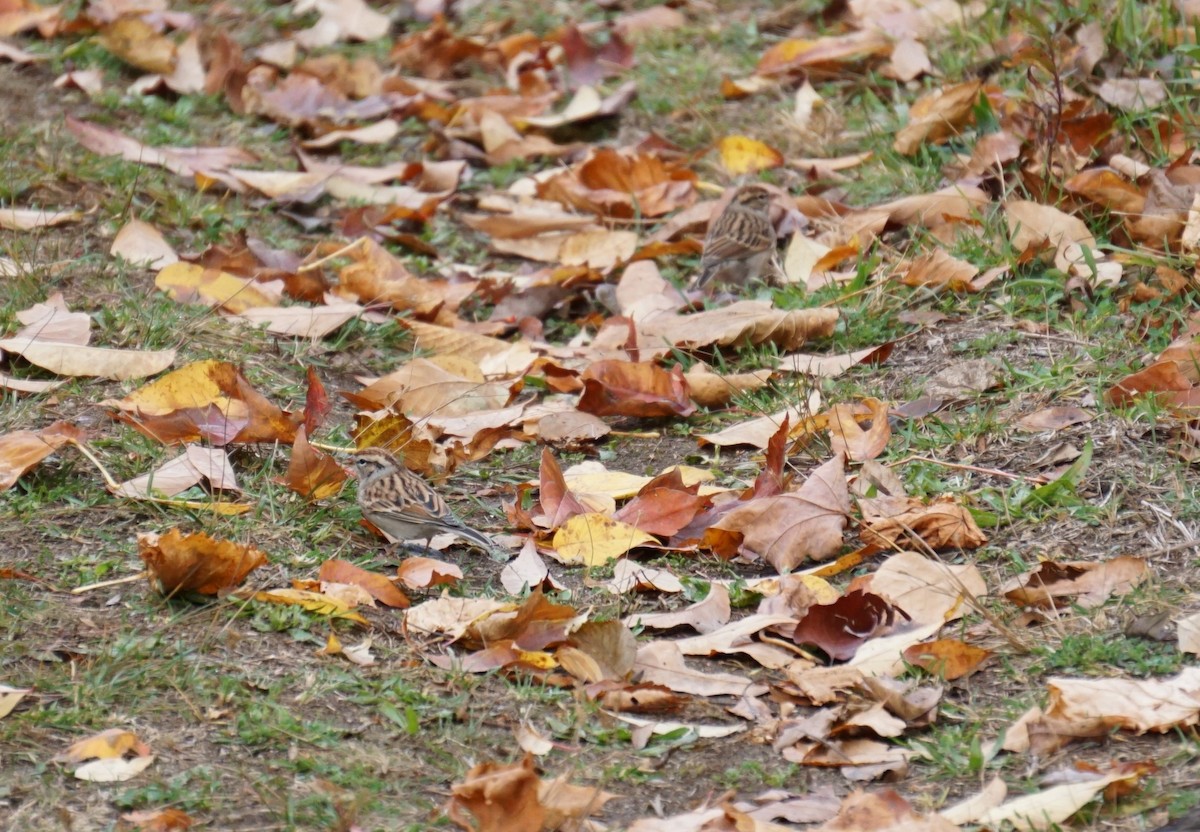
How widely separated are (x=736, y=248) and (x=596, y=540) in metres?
2.13

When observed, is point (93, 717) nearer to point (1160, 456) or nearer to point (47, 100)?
point (1160, 456)

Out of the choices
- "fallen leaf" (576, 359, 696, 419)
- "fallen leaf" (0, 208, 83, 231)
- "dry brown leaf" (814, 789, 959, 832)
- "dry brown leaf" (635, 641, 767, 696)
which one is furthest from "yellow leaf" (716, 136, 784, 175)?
"dry brown leaf" (814, 789, 959, 832)

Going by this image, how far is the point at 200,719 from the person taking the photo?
3.39m

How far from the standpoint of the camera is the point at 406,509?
13.6 ft

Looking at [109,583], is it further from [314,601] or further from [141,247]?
[141,247]

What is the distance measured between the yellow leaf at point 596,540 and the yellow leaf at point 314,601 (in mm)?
707

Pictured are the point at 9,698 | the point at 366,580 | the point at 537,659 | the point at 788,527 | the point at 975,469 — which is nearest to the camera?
the point at 9,698

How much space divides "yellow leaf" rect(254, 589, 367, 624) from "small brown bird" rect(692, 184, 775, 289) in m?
2.77

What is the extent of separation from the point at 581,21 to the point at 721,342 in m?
4.02

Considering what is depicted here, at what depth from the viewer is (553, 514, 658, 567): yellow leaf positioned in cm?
421

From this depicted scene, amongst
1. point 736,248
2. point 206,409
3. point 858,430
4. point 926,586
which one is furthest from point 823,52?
point 926,586

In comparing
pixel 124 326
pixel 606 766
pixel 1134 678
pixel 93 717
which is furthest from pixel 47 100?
pixel 1134 678

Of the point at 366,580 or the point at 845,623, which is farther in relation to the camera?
the point at 366,580

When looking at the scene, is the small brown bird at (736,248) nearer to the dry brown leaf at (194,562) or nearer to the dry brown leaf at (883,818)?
the dry brown leaf at (194,562)
